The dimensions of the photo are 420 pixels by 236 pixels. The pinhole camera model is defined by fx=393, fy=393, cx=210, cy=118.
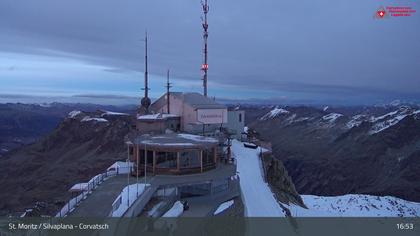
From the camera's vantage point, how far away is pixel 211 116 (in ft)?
101

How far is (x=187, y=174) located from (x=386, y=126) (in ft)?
398

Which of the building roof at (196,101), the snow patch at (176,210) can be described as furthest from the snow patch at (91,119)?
the snow patch at (176,210)

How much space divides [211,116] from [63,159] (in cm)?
5053

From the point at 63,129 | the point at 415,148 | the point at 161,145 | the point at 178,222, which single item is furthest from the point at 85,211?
the point at 415,148

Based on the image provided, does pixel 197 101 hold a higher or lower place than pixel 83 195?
higher

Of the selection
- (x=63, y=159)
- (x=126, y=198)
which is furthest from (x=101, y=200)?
(x=63, y=159)

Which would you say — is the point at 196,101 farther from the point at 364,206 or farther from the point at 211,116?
the point at 364,206

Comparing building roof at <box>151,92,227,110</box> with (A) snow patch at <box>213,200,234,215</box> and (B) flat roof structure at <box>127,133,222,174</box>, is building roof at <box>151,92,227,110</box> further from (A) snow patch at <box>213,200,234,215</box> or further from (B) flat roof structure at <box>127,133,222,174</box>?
(A) snow patch at <box>213,200,234,215</box>

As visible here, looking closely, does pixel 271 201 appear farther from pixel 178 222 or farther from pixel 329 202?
pixel 329 202

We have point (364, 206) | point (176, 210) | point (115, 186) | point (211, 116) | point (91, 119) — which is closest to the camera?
point (176, 210)

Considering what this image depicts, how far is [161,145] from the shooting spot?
803 inches

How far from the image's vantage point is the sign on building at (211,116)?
98.6 ft

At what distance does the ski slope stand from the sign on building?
8.94 feet

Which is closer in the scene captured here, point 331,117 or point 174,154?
point 174,154
